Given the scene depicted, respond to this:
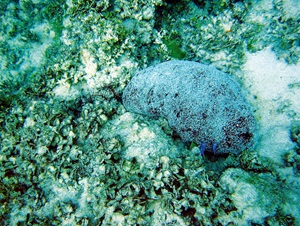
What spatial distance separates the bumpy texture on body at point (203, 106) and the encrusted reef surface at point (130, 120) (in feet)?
0.74

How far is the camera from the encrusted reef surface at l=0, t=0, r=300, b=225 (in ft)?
7.19

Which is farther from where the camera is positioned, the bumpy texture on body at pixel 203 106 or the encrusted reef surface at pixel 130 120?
the bumpy texture on body at pixel 203 106

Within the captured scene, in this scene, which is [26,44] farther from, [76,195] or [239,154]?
[239,154]

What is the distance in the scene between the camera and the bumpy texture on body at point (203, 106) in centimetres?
296

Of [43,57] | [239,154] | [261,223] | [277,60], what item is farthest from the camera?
[43,57]

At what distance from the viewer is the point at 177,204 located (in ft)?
6.97

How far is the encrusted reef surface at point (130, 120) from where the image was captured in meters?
2.19

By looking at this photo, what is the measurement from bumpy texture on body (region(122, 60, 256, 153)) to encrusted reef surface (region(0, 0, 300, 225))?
23 cm

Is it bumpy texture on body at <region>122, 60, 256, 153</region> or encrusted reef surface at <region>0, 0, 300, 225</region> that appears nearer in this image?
encrusted reef surface at <region>0, 0, 300, 225</region>

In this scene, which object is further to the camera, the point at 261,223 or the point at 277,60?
the point at 277,60

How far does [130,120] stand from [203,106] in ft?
3.92

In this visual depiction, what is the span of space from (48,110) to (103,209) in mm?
1777

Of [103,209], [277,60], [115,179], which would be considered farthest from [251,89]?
[103,209]

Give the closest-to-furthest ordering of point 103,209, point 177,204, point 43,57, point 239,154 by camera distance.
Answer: point 177,204 < point 103,209 < point 239,154 < point 43,57
